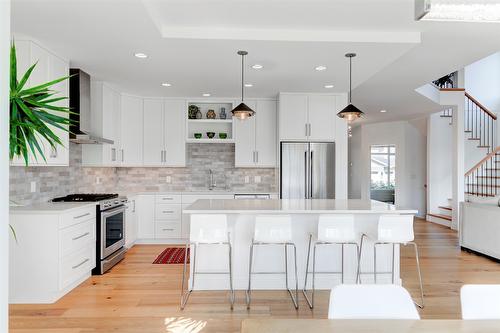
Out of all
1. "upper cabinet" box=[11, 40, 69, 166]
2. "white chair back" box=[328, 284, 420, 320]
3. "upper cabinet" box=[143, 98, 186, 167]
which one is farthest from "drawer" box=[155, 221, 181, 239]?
"white chair back" box=[328, 284, 420, 320]

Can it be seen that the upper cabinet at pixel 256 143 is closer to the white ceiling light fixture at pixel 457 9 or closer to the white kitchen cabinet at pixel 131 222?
the white kitchen cabinet at pixel 131 222

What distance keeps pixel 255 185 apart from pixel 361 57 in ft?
10.5

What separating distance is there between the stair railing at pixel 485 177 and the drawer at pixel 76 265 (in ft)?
23.4

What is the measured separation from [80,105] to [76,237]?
175 centimetres

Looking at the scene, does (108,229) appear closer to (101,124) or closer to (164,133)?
(101,124)

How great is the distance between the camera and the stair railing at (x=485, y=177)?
6945mm

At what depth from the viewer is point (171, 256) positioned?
16.4ft

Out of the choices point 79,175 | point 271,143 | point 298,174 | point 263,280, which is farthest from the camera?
point 271,143

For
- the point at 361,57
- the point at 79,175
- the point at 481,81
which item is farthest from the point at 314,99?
the point at 481,81

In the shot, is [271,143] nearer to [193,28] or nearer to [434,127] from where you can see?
[193,28]

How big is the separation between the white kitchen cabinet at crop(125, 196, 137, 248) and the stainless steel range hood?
1.22m

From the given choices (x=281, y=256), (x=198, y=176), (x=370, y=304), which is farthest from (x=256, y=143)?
(x=370, y=304)

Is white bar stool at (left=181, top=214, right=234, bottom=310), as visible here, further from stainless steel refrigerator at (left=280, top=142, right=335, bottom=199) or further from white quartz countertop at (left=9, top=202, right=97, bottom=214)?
stainless steel refrigerator at (left=280, top=142, right=335, bottom=199)

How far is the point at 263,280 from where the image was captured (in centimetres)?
364
